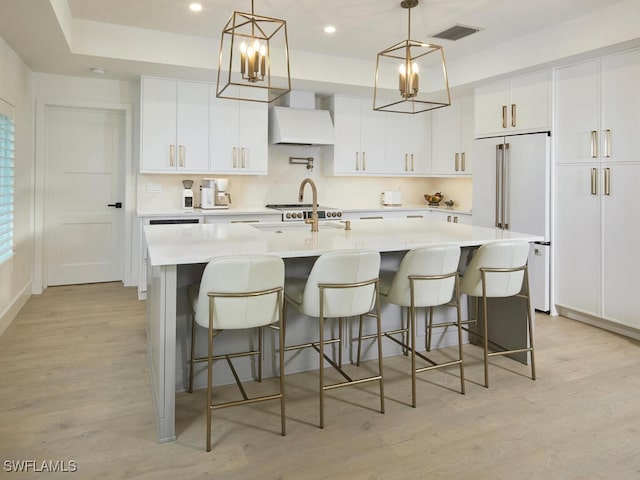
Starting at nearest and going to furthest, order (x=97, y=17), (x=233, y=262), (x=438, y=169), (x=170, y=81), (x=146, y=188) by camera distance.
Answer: (x=233, y=262) < (x=97, y=17) < (x=170, y=81) < (x=146, y=188) < (x=438, y=169)

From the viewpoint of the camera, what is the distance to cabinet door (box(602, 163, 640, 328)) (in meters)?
3.73

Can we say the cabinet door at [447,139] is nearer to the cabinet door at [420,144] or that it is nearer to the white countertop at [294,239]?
the cabinet door at [420,144]

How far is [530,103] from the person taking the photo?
454cm

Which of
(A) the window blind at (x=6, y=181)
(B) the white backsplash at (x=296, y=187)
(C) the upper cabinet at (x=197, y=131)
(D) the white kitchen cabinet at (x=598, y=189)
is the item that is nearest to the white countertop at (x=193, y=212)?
(B) the white backsplash at (x=296, y=187)

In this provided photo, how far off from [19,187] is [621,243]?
544 centimetres

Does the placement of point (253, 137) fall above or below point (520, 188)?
above

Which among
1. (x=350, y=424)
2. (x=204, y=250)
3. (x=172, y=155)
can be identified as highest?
(x=172, y=155)

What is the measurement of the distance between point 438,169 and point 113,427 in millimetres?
5007

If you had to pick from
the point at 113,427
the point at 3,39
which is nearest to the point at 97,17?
the point at 3,39

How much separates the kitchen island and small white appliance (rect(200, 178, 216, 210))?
64.0 inches

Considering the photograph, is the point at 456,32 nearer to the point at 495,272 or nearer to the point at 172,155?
the point at 495,272

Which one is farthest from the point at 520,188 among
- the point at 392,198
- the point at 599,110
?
the point at 392,198

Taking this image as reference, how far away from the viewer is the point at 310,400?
104 inches

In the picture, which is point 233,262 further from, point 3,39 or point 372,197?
point 372,197
